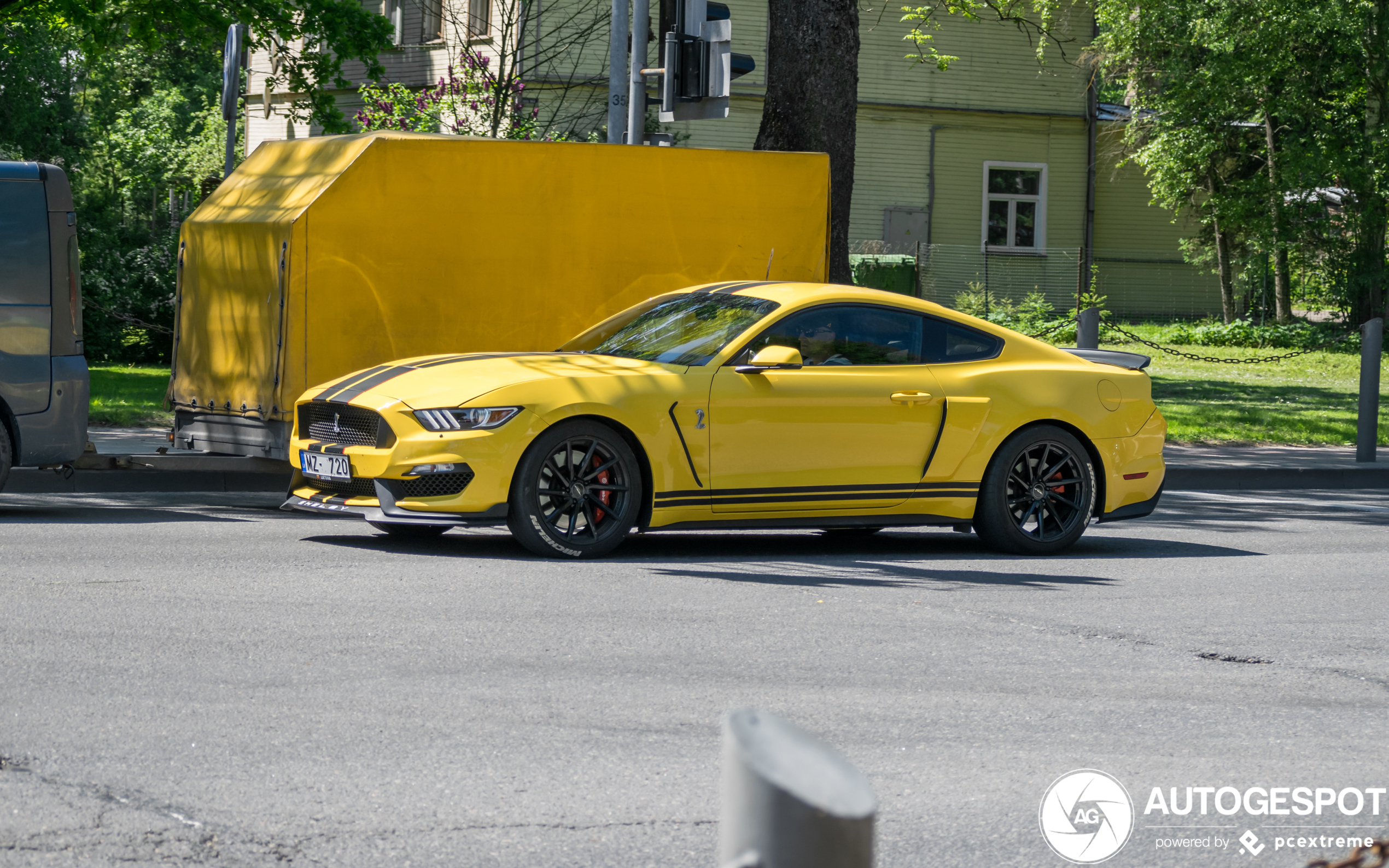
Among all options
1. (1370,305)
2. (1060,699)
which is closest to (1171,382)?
Result: (1370,305)

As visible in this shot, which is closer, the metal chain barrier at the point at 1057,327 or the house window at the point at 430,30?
the metal chain barrier at the point at 1057,327

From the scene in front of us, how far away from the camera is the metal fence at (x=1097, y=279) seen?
3103 cm

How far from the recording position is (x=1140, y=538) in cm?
1035

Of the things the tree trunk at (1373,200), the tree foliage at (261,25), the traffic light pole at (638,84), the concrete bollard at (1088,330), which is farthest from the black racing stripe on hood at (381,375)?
the tree trunk at (1373,200)

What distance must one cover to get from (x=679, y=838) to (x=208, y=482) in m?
8.15

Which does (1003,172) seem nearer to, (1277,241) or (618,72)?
(1277,241)

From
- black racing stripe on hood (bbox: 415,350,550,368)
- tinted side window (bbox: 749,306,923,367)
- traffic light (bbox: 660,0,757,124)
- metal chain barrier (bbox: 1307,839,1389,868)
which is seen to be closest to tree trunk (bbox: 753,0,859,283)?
traffic light (bbox: 660,0,757,124)

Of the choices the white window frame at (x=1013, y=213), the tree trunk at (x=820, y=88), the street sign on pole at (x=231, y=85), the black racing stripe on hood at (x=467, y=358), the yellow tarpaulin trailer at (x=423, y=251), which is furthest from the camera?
the white window frame at (x=1013, y=213)

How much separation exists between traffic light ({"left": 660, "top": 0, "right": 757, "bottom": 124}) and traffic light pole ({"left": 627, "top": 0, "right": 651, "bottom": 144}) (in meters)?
0.36

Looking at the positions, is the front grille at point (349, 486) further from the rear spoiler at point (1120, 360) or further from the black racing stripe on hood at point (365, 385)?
the rear spoiler at point (1120, 360)

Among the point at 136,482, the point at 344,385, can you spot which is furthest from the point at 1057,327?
the point at 344,385

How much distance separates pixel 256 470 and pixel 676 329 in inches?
130

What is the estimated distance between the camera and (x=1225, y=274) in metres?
32.6

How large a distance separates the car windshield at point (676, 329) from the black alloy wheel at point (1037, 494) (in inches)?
64.3
